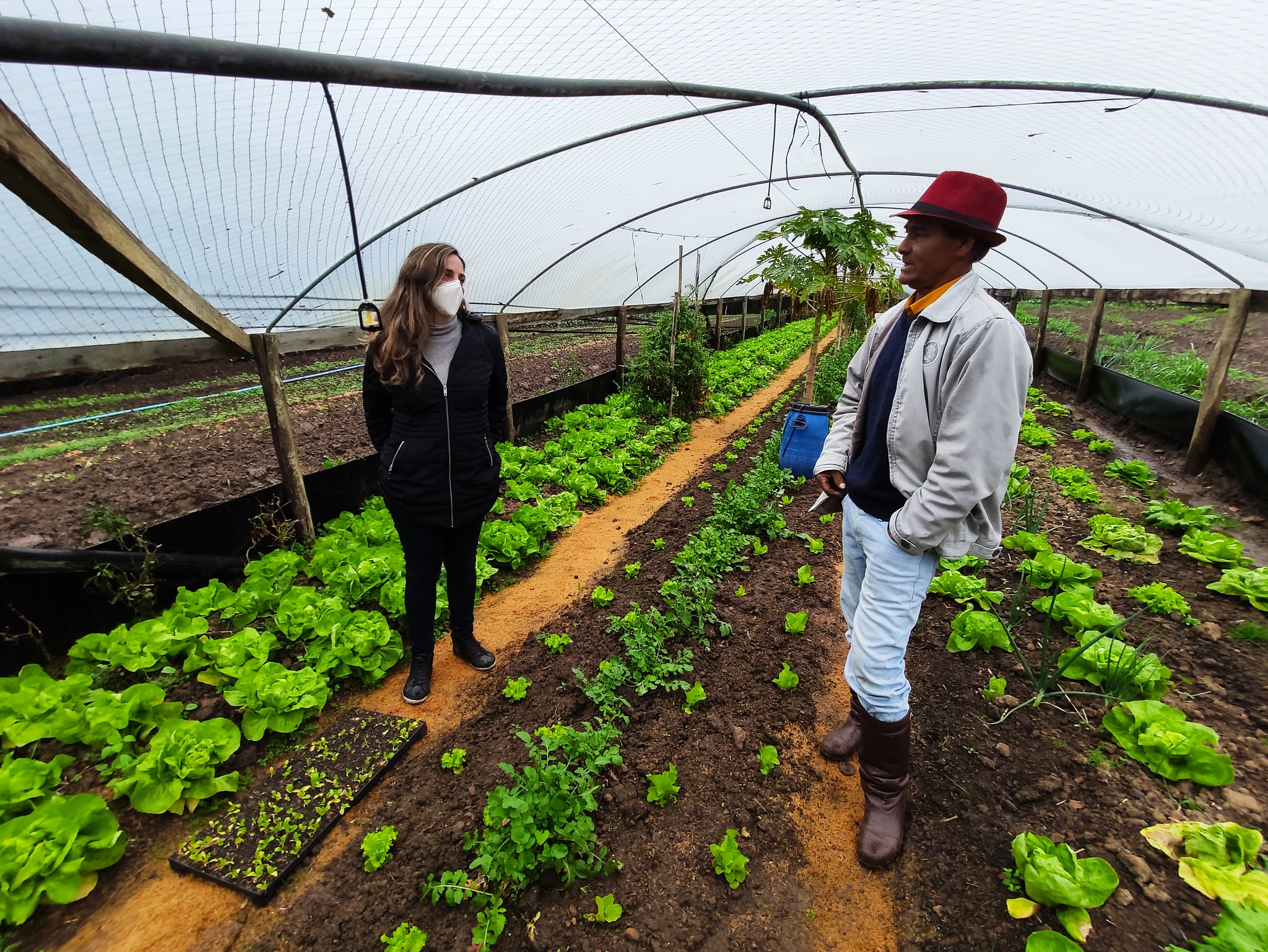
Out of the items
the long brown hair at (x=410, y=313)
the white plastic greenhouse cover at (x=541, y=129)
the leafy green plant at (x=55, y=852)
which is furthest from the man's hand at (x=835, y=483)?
the leafy green plant at (x=55, y=852)

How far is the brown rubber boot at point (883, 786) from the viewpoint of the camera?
1.88 metres

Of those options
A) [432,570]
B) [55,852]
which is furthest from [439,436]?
[55,852]

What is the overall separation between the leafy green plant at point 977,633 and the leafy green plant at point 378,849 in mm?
2814

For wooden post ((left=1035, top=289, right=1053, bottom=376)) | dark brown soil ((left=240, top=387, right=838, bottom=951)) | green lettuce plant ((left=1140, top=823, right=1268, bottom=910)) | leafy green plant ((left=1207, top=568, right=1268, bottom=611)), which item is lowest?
dark brown soil ((left=240, top=387, right=838, bottom=951))

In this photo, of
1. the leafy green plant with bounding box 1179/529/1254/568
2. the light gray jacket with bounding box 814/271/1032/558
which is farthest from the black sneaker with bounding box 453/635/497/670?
the leafy green plant with bounding box 1179/529/1254/568

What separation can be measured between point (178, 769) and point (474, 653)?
1273mm

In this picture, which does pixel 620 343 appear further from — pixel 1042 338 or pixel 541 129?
pixel 1042 338

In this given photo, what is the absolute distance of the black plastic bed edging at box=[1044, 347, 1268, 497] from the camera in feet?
13.6

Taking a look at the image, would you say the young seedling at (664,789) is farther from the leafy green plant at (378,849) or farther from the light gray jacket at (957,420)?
the light gray jacket at (957,420)

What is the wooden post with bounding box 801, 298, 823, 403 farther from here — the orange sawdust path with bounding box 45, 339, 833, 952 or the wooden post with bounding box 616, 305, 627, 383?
the wooden post with bounding box 616, 305, 627, 383

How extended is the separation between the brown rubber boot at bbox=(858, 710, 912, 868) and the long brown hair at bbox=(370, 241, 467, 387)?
222cm

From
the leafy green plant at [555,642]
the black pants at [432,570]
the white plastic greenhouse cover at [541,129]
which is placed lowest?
the leafy green plant at [555,642]

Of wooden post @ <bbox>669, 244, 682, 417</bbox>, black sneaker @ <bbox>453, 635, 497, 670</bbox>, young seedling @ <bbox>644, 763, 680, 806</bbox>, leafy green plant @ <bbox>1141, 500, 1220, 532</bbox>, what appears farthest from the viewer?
wooden post @ <bbox>669, 244, 682, 417</bbox>

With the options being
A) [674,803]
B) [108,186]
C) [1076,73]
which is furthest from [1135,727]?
[108,186]
